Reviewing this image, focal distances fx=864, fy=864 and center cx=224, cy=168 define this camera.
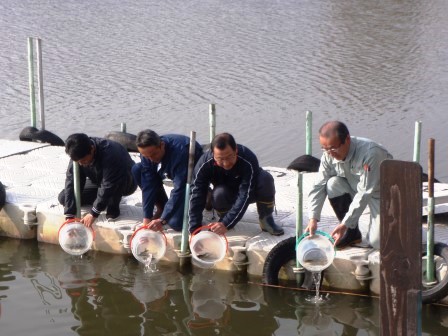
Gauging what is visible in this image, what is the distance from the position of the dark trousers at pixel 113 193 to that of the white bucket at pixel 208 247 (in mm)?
1122

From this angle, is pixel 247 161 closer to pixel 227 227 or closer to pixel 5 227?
pixel 227 227

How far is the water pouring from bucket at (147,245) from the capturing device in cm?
794

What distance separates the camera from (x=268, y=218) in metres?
7.94

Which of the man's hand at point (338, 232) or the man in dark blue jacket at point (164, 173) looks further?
the man in dark blue jacket at point (164, 173)

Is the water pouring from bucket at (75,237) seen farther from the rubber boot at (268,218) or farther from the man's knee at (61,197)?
the rubber boot at (268,218)

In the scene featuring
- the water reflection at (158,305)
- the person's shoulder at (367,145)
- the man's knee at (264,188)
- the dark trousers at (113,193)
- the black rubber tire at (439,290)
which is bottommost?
the water reflection at (158,305)

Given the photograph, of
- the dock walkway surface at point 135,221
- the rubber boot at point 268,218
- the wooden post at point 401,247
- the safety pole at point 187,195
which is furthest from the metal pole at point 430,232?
the wooden post at point 401,247

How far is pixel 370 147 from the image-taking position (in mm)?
6980

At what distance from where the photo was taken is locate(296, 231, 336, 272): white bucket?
7160 millimetres

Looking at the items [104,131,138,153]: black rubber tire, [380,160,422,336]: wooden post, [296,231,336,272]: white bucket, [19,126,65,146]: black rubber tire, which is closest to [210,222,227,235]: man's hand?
[296,231,336,272]: white bucket

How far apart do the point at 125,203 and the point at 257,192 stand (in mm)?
1842

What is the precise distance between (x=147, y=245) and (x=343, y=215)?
1840 millimetres

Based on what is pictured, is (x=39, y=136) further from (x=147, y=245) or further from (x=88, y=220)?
(x=147, y=245)

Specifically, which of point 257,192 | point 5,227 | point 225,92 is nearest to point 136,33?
point 225,92
